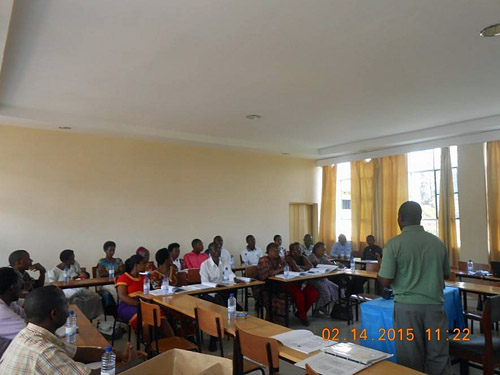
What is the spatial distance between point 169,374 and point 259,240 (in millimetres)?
7727

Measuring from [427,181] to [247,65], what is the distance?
5.97 meters

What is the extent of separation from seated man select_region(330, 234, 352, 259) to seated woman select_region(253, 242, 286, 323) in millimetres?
3526

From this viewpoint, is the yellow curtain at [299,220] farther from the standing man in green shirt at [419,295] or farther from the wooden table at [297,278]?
the standing man in green shirt at [419,295]

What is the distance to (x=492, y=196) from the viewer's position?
7328mm

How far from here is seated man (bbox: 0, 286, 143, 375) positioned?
67.3 inches

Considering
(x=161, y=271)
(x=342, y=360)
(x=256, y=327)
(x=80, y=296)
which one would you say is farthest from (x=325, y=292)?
(x=342, y=360)

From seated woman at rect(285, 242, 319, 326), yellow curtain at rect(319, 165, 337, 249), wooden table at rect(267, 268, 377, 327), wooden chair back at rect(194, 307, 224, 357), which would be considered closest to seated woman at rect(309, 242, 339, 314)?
seated woman at rect(285, 242, 319, 326)

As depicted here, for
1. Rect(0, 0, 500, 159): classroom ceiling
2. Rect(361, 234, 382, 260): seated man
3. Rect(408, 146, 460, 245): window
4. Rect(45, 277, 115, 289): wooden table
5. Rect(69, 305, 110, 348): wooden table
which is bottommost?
Rect(45, 277, 115, 289): wooden table

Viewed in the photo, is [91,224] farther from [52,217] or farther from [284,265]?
[284,265]

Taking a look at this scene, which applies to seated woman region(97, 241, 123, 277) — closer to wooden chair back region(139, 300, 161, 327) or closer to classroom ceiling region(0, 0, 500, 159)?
classroom ceiling region(0, 0, 500, 159)

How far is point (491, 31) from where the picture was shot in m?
3.66

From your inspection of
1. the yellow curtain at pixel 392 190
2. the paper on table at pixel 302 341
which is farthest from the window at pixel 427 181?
the paper on table at pixel 302 341

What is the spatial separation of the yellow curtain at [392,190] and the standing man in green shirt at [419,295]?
248 inches

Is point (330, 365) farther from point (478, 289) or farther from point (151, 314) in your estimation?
point (478, 289)
